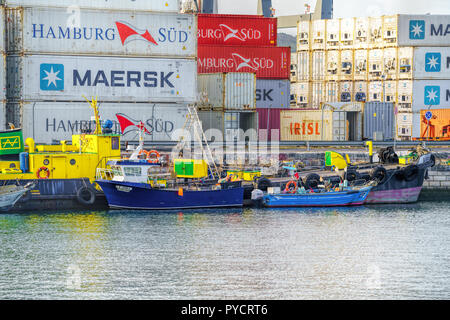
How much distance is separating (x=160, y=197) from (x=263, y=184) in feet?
20.4

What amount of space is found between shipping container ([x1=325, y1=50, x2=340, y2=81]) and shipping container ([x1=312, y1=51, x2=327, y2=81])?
15.8 inches

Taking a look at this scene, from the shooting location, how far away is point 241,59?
59.0 m

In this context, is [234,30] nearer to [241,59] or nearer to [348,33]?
[241,59]

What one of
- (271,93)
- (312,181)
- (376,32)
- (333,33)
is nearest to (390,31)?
(376,32)

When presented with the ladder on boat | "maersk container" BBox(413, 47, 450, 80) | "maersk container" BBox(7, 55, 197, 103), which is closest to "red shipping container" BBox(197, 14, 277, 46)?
"maersk container" BBox(7, 55, 197, 103)

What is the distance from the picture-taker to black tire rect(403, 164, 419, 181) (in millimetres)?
44688

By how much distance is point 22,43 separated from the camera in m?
47.5

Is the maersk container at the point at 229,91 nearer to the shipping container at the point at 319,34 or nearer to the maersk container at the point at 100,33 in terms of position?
the maersk container at the point at 100,33

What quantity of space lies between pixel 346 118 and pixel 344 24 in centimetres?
1249

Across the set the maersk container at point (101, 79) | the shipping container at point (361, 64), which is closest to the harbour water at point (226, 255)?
the maersk container at point (101, 79)

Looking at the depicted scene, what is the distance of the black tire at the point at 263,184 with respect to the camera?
1670 inches

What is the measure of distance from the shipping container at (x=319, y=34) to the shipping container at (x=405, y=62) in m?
7.95
